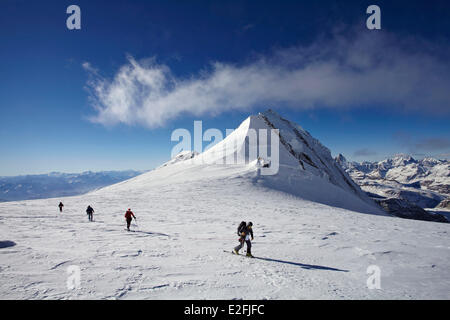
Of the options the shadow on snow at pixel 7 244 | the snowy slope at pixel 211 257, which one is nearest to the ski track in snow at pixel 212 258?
the snowy slope at pixel 211 257

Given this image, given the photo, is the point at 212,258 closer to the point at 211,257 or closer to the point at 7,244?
the point at 211,257

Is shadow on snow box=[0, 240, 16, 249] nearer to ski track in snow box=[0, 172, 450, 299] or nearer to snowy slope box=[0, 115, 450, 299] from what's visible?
snowy slope box=[0, 115, 450, 299]

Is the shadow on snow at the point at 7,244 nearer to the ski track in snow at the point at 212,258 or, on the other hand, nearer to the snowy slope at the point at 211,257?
the snowy slope at the point at 211,257

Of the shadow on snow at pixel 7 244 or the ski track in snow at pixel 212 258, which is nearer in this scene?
the ski track in snow at pixel 212 258

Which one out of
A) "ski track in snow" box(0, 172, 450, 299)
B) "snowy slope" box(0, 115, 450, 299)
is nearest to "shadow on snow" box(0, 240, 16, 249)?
"snowy slope" box(0, 115, 450, 299)

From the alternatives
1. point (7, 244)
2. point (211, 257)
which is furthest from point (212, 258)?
point (7, 244)

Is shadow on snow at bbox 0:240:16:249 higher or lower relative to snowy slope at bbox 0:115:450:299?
higher

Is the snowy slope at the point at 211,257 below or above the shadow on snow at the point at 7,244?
below
